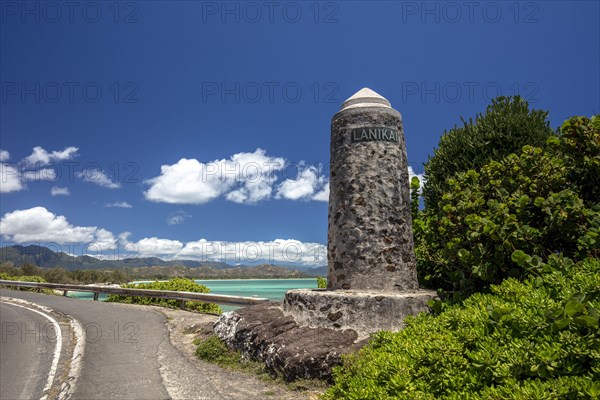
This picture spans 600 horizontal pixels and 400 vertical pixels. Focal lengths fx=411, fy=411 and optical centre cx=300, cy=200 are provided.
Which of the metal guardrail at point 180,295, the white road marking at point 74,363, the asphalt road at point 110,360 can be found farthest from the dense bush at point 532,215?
the metal guardrail at point 180,295

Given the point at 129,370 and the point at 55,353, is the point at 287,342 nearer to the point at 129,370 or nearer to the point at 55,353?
the point at 129,370

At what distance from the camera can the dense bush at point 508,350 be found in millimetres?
2941

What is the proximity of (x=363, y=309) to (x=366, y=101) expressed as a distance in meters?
4.69

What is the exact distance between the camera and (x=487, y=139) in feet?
34.9

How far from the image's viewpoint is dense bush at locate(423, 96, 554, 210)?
10359 millimetres

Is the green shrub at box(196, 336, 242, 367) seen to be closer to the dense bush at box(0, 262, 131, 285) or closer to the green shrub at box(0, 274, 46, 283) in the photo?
the green shrub at box(0, 274, 46, 283)

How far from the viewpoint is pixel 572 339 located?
9.98 ft

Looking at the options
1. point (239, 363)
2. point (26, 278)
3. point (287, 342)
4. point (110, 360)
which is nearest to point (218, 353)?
point (239, 363)

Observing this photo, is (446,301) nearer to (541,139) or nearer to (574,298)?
(574,298)

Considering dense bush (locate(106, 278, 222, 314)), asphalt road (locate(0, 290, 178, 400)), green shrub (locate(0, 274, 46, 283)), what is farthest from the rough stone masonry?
green shrub (locate(0, 274, 46, 283))

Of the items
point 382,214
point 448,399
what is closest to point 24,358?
point 382,214

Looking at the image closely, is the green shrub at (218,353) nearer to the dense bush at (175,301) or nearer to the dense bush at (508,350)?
the dense bush at (508,350)

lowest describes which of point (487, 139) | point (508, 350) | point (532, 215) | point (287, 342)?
point (287, 342)

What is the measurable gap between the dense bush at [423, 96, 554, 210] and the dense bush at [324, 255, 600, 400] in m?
6.37
